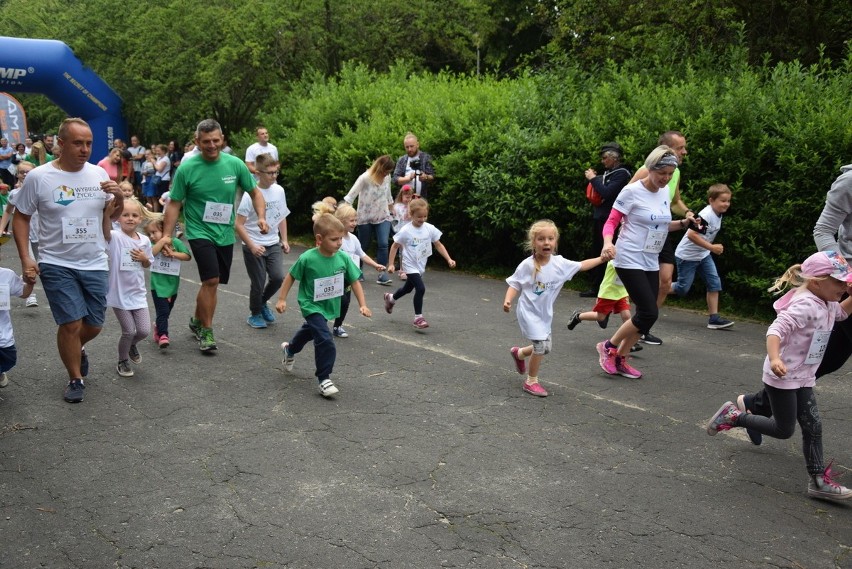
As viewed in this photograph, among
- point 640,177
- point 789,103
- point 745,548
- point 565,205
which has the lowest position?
point 745,548

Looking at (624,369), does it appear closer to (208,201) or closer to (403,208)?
(208,201)

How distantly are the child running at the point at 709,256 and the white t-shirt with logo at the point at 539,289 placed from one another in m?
2.89

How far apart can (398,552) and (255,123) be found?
23.9 m

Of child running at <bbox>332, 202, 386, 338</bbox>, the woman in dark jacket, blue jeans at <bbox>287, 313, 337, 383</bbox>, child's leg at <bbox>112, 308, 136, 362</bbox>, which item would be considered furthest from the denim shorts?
the woman in dark jacket

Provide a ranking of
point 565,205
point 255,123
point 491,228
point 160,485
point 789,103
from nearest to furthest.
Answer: point 160,485, point 789,103, point 565,205, point 491,228, point 255,123

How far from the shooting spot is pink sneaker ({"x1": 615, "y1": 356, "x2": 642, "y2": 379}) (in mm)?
7395

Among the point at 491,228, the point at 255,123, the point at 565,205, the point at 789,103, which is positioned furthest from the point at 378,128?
the point at 255,123

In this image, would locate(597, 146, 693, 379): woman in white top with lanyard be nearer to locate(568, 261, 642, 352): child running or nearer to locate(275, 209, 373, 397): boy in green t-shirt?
locate(568, 261, 642, 352): child running

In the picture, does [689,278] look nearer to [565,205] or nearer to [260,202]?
[565,205]

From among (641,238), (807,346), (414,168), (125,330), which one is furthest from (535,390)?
(414,168)

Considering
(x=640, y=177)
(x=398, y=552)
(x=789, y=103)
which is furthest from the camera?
(x=789, y=103)

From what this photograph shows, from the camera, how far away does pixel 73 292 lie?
19.8 feet

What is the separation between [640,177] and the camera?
748 cm

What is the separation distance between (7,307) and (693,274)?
6.88m
